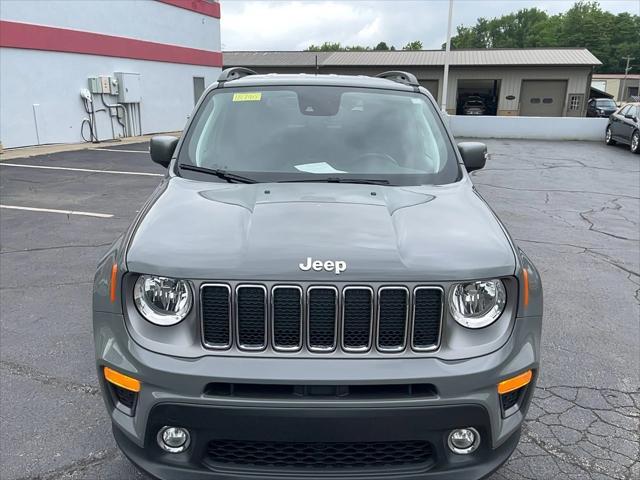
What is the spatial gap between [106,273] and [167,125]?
818 inches

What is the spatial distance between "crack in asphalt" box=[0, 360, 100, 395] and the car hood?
1436 mm

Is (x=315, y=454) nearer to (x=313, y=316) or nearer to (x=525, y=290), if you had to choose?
(x=313, y=316)

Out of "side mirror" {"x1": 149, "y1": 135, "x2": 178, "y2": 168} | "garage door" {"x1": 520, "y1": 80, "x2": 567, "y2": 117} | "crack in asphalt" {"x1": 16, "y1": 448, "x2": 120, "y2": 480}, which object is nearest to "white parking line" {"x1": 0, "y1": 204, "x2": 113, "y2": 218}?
"side mirror" {"x1": 149, "y1": 135, "x2": 178, "y2": 168}

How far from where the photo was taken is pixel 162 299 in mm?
2107

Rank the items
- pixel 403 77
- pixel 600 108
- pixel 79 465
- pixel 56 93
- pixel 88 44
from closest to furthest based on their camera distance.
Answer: pixel 79 465
pixel 403 77
pixel 56 93
pixel 88 44
pixel 600 108

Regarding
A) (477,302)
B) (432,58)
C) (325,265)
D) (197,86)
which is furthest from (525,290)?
(432,58)

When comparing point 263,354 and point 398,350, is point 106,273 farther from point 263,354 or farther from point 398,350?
point 398,350

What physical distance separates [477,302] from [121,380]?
1.44 m

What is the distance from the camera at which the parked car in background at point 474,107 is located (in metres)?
35.4

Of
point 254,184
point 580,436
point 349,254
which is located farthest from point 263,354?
point 580,436

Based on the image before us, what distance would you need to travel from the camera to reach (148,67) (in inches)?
789

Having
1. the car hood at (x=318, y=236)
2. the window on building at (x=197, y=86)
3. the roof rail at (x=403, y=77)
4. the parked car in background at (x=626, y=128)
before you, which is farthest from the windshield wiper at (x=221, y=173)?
the window on building at (x=197, y=86)

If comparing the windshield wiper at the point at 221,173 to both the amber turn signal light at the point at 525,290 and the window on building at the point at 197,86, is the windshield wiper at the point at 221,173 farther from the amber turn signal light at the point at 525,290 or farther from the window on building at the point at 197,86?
the window on building at the point at 197,86

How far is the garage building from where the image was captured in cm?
3475
